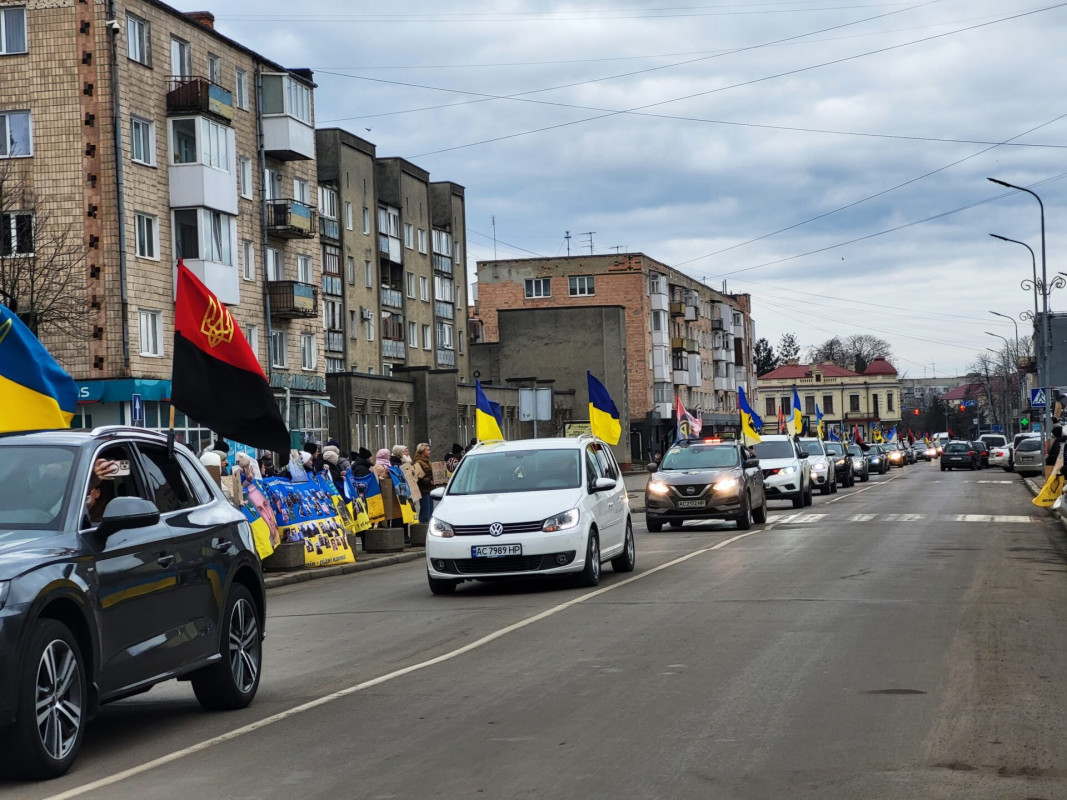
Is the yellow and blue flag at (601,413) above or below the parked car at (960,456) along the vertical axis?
above

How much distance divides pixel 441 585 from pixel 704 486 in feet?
39.2

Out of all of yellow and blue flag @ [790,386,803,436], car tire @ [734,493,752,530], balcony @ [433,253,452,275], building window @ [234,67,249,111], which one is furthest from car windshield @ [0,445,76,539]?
balcony @ [433,253,452,275]

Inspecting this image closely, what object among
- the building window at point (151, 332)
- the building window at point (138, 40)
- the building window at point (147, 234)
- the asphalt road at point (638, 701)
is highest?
the building window at point (138, 40)

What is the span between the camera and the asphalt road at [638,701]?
6582 millimetres

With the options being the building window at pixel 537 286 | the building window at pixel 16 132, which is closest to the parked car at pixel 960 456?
the building window at pixel 537 286

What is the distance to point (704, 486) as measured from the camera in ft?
90.8

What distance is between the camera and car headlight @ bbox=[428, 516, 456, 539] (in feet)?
53.0

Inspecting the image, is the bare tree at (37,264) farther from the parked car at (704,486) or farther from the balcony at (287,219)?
the parked car at (704,486)

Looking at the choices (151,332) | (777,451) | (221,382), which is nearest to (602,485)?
(221,382)

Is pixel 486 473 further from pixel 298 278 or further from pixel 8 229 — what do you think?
pixel 298 278

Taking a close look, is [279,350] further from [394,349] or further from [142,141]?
[394,349]

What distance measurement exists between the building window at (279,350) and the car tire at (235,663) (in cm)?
4408

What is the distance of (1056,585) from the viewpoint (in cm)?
1596

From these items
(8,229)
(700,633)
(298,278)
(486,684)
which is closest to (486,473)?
(700,633)
